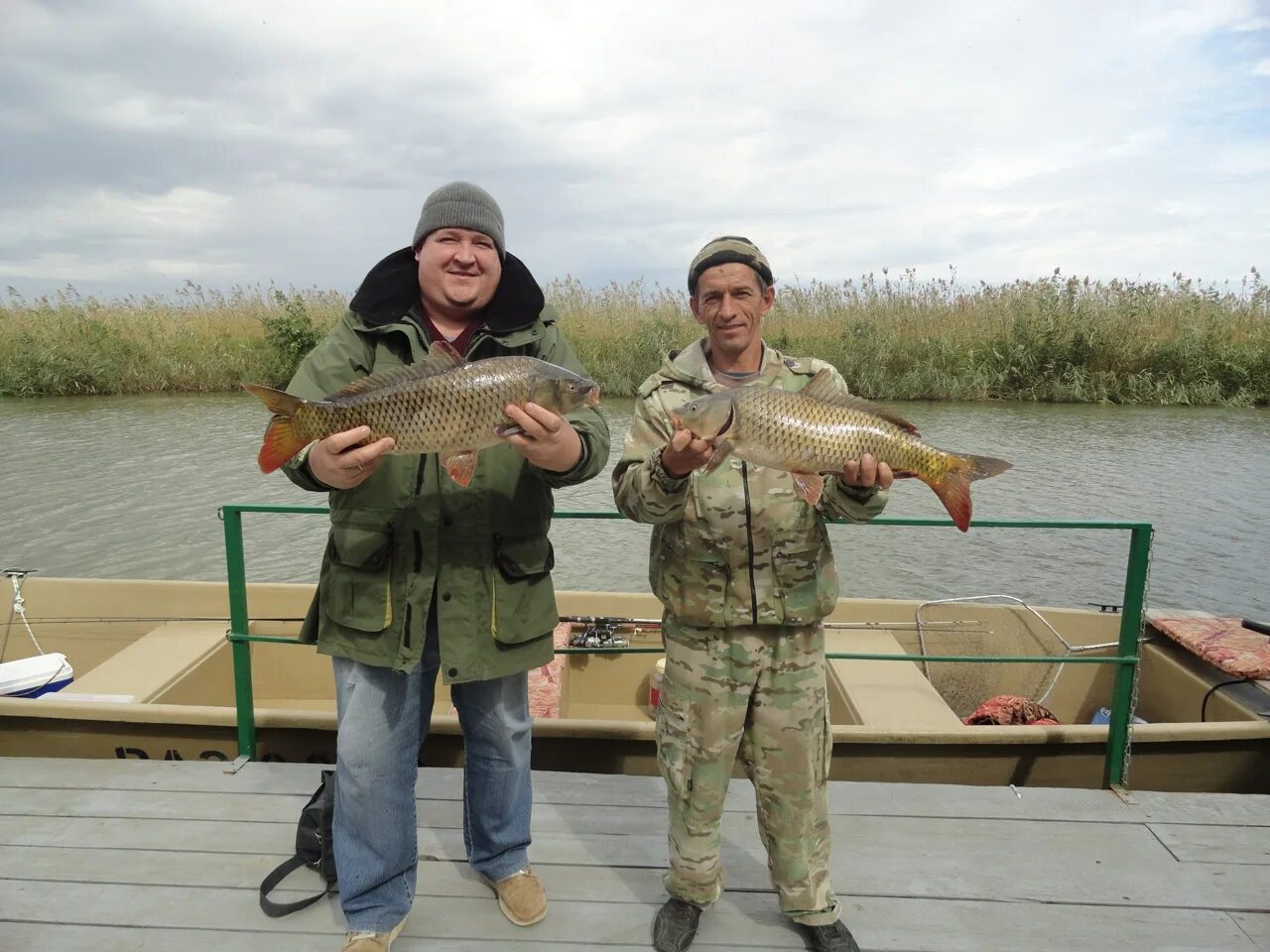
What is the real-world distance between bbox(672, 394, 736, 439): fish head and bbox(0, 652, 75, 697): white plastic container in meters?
4.61

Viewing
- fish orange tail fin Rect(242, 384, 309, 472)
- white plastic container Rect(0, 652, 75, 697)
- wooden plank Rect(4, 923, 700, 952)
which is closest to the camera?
fish orange tail fin Rect(242, 384, 309, 472)

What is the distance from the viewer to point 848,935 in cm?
240

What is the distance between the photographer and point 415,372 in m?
2.13

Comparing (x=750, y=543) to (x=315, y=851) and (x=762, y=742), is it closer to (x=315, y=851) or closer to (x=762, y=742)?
(x=762, y=742)

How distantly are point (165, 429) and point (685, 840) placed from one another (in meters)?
15.6

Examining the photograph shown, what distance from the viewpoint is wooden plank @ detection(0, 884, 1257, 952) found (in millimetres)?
2436

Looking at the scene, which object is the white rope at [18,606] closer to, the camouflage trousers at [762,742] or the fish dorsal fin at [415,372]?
the fish dorsal fin at [415,372]

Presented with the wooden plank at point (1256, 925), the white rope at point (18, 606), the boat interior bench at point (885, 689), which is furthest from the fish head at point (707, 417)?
the white rope at point (18, 606)

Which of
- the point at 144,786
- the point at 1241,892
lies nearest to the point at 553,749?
the point at 144,786

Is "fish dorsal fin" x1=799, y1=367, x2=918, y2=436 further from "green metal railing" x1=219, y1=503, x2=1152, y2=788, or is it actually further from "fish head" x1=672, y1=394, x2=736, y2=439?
"green metal railing" x1=219, y1=503, x2=1152, y2=788

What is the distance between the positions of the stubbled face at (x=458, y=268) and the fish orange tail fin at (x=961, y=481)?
141 centimetres

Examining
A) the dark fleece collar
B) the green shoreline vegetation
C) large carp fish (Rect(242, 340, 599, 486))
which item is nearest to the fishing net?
the dark fleece collar

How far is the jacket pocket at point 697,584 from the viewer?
231 centimetres

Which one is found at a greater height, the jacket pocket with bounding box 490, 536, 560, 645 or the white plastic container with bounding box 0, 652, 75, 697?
the jacket pocket with bounding box 490, 536, 560, 645
